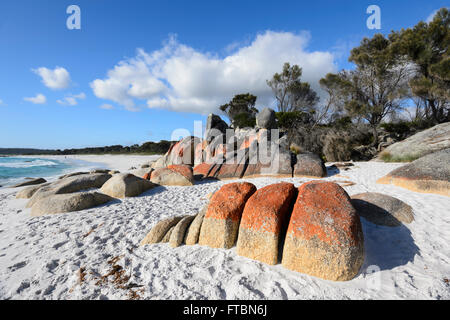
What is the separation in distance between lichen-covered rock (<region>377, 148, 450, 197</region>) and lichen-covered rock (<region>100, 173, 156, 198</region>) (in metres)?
7.81

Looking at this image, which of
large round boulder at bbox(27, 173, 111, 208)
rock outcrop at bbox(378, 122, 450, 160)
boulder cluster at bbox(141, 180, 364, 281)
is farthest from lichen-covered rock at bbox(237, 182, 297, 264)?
rock outcrop at bbox(378, 122, 450, 160)

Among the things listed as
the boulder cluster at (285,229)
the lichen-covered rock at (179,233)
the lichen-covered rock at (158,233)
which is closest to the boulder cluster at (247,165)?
the lichen-covered rock at (158,233)

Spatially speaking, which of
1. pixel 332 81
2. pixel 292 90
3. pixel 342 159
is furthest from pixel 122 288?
pixel 292 90

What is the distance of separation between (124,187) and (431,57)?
20222mm

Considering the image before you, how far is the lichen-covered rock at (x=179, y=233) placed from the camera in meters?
2.98

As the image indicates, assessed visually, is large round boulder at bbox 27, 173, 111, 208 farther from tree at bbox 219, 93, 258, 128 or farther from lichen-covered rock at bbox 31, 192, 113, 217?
tree at bbox 219, 93, 258, 128

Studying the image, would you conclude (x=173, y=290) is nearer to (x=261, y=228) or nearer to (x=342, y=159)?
(x=261, y=228)

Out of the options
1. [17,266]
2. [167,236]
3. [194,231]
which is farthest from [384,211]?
[17,266]

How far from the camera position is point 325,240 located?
213 centimetres

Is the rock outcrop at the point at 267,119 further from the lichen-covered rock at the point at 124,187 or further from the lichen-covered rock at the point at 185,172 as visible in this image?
the lichen-covered rock at the point at 124,187

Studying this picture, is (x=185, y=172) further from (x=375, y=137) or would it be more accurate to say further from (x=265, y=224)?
(x=375, y=137)

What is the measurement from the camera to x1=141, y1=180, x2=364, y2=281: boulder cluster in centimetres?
212

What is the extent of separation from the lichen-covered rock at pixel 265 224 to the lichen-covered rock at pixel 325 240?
164mm

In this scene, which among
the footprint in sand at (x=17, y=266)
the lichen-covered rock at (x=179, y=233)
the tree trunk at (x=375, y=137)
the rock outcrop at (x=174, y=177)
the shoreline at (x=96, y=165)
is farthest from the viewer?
the tree trunk at (x=375, y=137)
